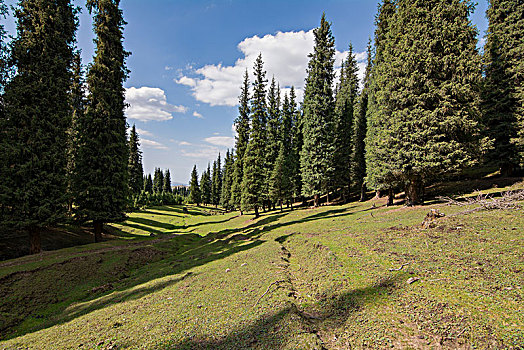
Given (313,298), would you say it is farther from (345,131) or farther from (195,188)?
(195,188)

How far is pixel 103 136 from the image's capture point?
72.6ft

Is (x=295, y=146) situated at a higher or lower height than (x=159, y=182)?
higher

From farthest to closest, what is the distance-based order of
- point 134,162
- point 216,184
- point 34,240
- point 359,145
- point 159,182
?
point 159,182 → point 216,184 → point 134,162 → point 359,145 → point 34,240

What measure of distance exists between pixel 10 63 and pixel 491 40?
4407cm

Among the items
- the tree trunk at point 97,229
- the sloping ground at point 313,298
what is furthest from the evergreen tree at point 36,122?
the sloping ground at point 313,298

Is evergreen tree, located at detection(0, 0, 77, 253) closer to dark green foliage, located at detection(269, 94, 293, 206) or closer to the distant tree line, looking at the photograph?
the distant tree line

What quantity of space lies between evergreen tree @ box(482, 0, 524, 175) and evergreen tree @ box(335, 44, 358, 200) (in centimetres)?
1634

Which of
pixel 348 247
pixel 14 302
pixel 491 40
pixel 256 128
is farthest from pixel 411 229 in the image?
pixel 491 40

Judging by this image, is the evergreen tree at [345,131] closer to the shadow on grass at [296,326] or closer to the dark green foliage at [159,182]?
the shadow on grass at [296,326]

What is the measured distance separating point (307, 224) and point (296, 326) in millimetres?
14918

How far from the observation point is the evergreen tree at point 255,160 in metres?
30.4

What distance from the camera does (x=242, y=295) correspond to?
7.22 metres

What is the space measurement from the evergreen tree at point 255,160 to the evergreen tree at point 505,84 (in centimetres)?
2396

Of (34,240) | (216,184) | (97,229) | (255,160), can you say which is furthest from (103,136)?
(216,184)
